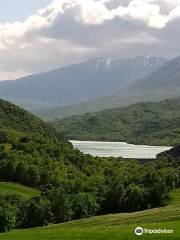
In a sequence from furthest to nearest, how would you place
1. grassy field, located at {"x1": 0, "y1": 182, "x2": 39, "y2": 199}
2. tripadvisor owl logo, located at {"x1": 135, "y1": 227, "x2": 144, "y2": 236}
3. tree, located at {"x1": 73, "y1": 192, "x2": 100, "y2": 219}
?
grassy field, located at {"x1": 0, "y1": 182, "x2": 39, "y2": 199}, tree, located at {"x1": 73, "y1": 192, "x2": 100, "y2": 219}, tripadvisor owl logo, located at {"x1": 135, "y1": 227, "x2": 144, "y2": 236}

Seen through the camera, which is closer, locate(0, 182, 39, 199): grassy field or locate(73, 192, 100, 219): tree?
locate(73, 192, 100, 219): tree

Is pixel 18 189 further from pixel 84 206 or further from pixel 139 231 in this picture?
pixel 139 231

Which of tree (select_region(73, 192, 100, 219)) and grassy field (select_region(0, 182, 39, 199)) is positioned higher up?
grassy field (select_region(0, 182, 39, 199))

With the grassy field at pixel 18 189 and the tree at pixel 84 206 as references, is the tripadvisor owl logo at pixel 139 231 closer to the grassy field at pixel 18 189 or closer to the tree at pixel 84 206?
the tree at pixel 84 206

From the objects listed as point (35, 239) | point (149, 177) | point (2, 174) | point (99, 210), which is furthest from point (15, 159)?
point (35, 239)

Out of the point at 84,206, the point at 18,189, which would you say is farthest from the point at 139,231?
the point at 18,189

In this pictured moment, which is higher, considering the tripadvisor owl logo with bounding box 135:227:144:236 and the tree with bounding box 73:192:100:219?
the tripadvisor owl logo with bounding box 135:227:144:236

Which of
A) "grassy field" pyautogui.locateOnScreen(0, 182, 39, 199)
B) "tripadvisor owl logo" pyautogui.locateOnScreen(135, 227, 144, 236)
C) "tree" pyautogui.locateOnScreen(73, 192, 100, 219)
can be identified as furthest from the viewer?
"grassy field" pyautogui.locateOnScreen(0, 182, 39, 199)

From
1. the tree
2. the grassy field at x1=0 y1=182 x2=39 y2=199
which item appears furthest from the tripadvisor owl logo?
the grassy field at x1=0 y1=182 x2=39 y2=199

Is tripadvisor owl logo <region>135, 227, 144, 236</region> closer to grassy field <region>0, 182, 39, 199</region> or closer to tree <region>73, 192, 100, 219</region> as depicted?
tree <region>73, 192, 100, 219</region>

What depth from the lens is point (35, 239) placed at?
4472cm

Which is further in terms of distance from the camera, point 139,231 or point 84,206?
point 84,206

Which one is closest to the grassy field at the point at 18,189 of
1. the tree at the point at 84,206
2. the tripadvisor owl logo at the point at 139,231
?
the tree at the point at 84,206

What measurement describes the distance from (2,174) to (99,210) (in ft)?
241
